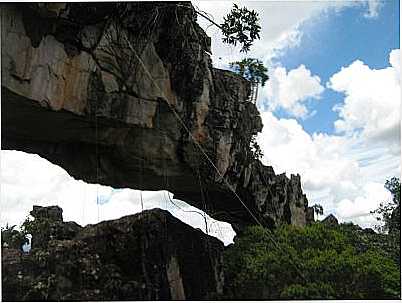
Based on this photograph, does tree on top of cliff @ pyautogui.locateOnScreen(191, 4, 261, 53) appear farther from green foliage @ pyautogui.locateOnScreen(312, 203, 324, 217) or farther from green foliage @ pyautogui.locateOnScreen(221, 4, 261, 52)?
green foliage @ pyautogui.locateOnScreen(312, 203, 324, 217)

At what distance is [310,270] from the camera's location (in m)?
7.15

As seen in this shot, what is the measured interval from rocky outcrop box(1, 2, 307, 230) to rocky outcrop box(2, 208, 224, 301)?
100 centimetres

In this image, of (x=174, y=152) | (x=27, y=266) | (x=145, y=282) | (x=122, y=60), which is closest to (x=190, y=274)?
(x=145, y=282)

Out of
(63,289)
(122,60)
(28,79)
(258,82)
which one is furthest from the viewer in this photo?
(258,82)

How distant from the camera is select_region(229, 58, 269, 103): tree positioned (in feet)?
30.1

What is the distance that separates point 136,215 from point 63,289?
156 cm

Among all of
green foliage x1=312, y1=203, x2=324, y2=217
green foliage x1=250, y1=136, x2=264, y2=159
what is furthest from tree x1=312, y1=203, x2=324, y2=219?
green foliage x1=250, y1=136, x2=264, y2=159

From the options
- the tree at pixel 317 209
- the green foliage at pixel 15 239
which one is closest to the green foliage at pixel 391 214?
the tree at pixel 317 209

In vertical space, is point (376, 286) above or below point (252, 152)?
below

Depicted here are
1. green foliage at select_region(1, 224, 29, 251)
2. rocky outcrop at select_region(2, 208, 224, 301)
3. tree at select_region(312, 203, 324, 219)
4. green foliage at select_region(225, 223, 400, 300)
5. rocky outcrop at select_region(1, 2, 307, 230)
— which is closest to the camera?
rocky outcrop at select_region(1, 2, 307, 230)

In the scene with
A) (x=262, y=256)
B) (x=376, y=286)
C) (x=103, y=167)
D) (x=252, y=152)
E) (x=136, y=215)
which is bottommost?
(x=376, y=286)

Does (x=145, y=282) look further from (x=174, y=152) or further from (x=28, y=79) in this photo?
(x=28, y=79)

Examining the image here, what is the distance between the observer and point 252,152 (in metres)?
9.73

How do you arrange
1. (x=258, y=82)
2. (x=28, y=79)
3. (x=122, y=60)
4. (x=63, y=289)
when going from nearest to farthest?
(x=28, y=79)
(x=63, y=289)
(x=122, y=60)
(x=258, y=82)
